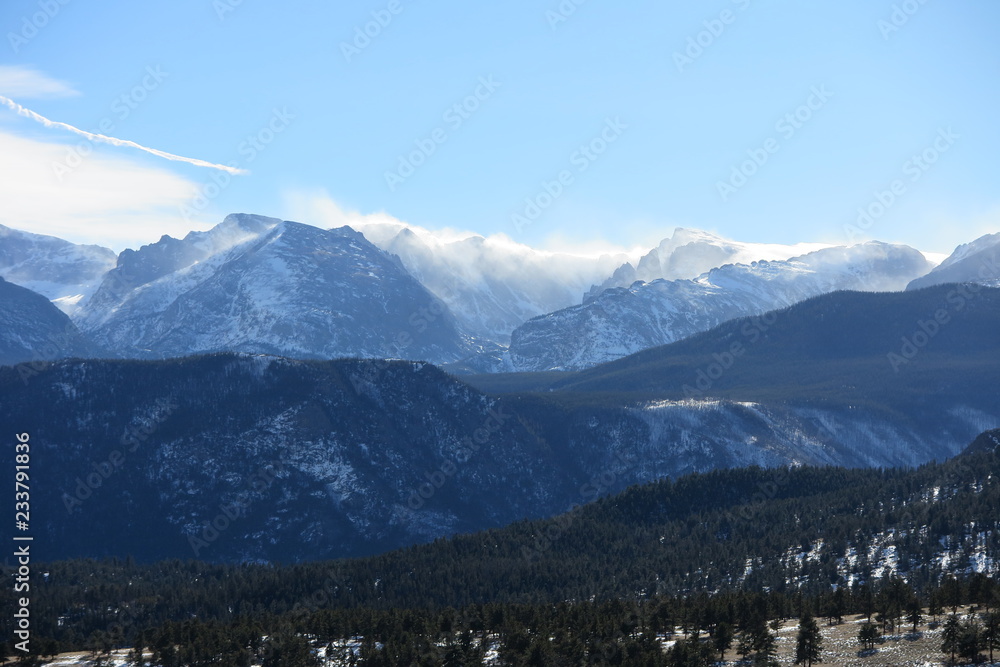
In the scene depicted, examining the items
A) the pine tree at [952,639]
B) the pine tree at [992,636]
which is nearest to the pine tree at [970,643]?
the pine tree at [952,639]

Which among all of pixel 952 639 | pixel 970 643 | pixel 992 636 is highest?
pixel 992 636

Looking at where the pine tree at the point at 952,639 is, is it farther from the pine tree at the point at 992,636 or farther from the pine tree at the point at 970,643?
the pine tree at the point at 992,636

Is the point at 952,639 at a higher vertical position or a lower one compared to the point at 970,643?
higher

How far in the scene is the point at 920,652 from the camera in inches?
7682

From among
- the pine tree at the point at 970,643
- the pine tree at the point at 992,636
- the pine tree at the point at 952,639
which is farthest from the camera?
the pine tree at the point at 952,639

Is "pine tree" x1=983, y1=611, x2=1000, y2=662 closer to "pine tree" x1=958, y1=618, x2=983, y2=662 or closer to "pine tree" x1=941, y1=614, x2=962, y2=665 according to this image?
"pine tree" x1=958, y1=618, x2=983, y2=662

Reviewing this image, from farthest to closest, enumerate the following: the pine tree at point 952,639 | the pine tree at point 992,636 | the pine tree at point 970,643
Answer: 1. the pine tree at point 952,639
2. the pine tree at point 992,636
3. the pine tree at point 970,643

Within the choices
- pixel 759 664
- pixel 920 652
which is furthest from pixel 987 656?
pixel 759 664

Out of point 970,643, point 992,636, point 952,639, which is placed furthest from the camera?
point 952,639

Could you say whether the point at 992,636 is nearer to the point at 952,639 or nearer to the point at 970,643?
the point at 970,643

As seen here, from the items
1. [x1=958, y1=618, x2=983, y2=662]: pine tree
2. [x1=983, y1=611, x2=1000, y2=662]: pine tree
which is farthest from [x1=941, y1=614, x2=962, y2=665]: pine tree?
[x1=983, y1=611, x2=1000, y2=662]: pine tree

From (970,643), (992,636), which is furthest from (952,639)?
(992,636)

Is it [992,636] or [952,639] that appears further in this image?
[952,639]

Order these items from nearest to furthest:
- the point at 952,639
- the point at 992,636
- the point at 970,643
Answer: the point at 992,636, the point at 970,643, the point at 952,639
